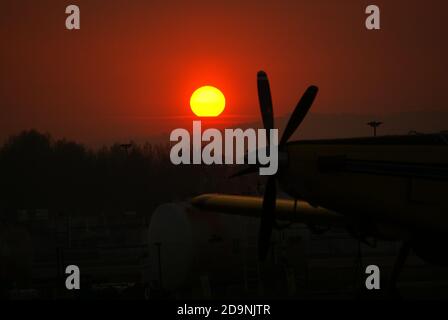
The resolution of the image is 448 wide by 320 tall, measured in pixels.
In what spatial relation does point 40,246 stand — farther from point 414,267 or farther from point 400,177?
point 400,177

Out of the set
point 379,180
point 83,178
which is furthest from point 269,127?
point 83,178

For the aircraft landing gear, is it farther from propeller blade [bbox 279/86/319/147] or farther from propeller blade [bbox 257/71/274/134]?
propeller blade [bbox 257/71/274/134]

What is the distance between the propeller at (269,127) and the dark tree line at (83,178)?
63455 mm

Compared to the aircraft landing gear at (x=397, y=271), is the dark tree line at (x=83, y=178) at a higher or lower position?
higher

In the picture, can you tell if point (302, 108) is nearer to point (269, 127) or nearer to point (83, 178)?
point (269, 127)

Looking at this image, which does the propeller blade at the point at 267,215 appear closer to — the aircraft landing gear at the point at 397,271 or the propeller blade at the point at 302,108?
the propeller blade at the point at 302,108

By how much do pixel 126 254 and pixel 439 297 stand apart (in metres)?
36.2

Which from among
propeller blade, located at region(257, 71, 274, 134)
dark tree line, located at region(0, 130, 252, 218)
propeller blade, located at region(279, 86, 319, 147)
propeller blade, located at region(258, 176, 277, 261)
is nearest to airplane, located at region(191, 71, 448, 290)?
propeller blade, located at region(279, 86, 319, 147)

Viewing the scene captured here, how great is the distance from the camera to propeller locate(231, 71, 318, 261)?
1845 centimetres

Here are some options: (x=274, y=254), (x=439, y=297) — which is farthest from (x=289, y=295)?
(x=439, y=297)

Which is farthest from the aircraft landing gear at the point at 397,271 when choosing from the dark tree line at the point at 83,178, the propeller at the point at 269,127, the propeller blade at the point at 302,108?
the dark tree line at the point at 83,178

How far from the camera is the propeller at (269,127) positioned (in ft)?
60.5

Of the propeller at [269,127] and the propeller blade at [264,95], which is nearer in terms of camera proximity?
the propeller at [269,127]
